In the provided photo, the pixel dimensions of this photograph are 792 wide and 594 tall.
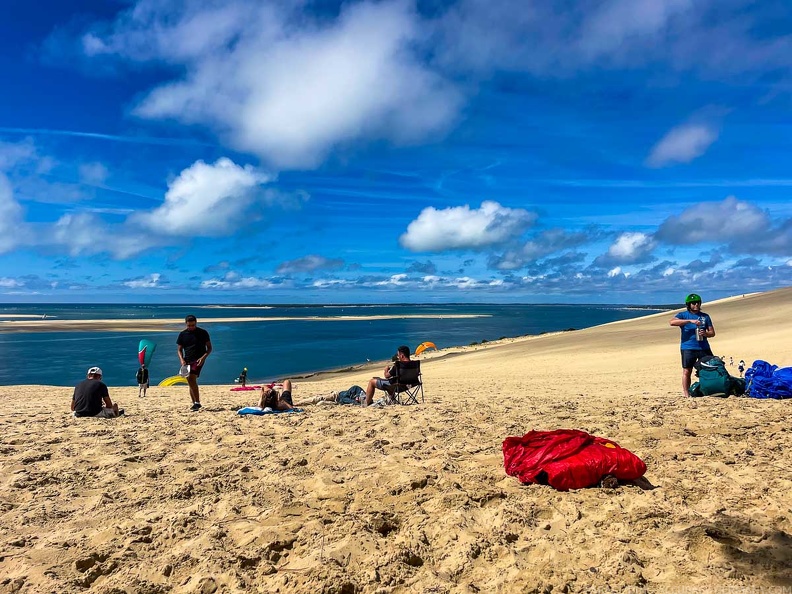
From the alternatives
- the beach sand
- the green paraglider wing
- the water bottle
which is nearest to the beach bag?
the beach sand

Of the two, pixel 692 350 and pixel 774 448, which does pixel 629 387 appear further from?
pixel 774 448

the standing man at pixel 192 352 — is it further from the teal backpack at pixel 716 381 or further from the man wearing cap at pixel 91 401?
the teal backpack at pixel 716 381

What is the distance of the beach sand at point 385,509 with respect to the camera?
3051 mm

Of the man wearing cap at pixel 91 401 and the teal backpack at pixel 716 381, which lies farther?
the teal backpack at pixel 716 381

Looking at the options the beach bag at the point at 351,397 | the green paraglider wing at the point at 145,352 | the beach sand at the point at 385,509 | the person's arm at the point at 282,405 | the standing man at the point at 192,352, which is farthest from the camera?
the green paraglider wing at the point at 145,352

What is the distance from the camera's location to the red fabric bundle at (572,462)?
4.10 metres

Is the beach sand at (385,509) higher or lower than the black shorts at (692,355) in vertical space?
lower

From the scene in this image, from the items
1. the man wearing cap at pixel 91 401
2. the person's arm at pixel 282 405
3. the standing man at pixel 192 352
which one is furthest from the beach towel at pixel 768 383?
the man wearing cap at pixel 91 401

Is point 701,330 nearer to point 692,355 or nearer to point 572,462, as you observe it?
point 692,355

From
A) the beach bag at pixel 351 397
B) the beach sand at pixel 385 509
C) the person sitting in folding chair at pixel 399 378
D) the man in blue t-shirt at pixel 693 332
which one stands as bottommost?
the beach sand at pixel 385 509

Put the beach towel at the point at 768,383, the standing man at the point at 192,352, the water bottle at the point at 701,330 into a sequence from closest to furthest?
the beach towel at the point at 768,383
the water bottle at the point at 701,330
the standing man at the point at 192,352

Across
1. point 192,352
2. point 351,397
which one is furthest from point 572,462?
point 192,352

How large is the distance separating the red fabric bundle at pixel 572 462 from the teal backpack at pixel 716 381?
4.43 metres

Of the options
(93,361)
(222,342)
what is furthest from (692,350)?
(222,342)
